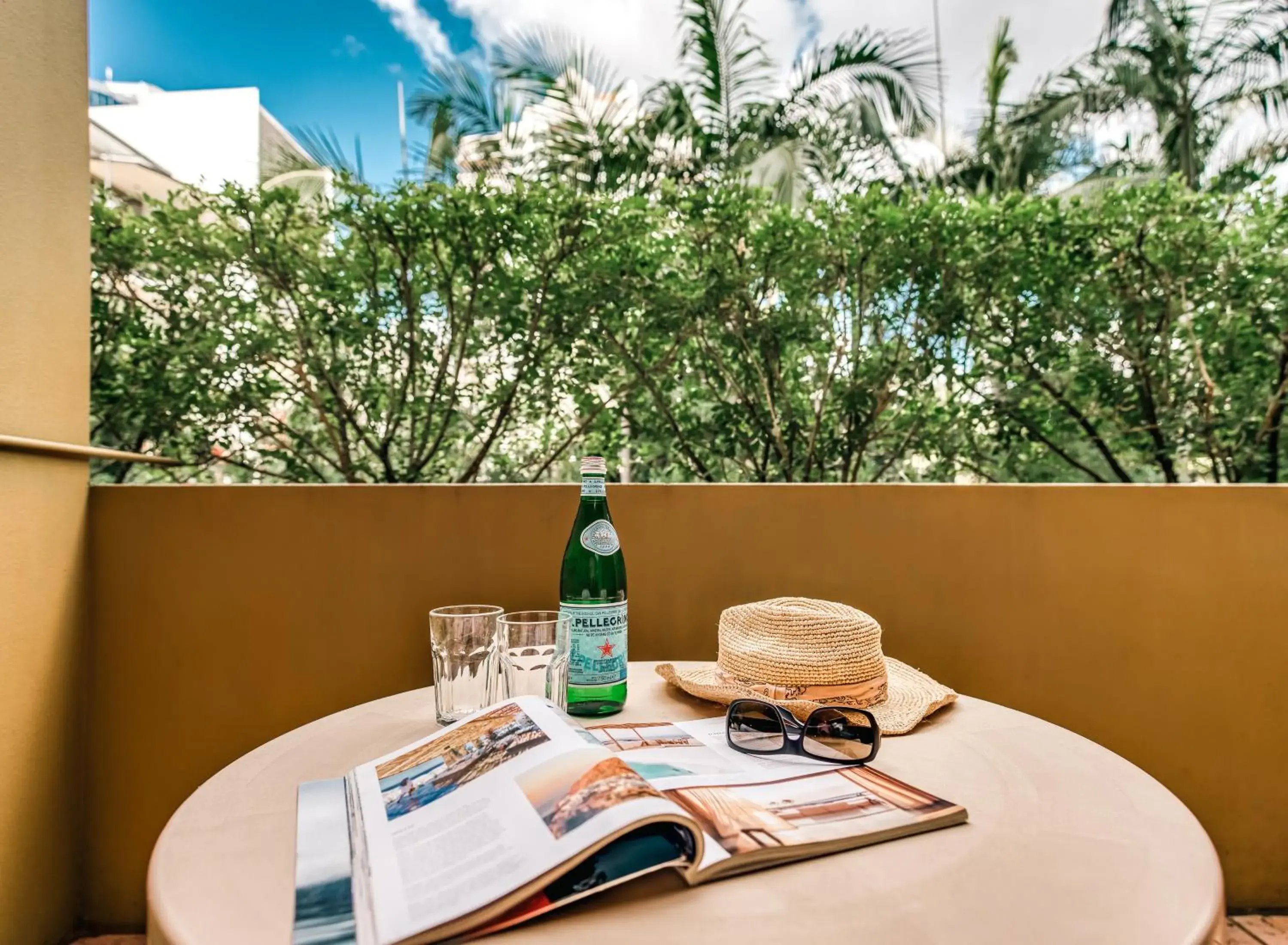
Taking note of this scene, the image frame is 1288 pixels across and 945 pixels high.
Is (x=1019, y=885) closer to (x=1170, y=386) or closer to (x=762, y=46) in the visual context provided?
(x=1170, y=386)

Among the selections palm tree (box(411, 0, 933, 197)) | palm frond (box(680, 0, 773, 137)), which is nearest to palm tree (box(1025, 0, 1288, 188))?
palm tree (box(411, 0, 933, 197))

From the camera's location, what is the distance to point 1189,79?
673cm

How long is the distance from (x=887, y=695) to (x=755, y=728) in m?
0.30

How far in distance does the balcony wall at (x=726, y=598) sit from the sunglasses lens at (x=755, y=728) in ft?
3.18

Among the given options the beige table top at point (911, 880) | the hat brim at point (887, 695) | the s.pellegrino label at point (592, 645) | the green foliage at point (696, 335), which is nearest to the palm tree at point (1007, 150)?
the green foliage at point (696, 335)

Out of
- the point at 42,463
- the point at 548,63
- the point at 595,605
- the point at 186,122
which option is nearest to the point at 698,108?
the point at 548,63

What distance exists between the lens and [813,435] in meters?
Answer: 2.43

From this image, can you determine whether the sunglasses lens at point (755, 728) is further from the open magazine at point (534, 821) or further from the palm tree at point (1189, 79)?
the palm tree at point (1189, 79)

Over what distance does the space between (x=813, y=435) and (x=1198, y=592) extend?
1.08 m

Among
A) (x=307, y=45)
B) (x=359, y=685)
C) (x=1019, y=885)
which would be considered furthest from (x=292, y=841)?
(x=307, y=45)

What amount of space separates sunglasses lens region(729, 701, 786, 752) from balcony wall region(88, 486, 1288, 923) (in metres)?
0.97

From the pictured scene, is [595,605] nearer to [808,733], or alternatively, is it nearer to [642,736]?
[642,736]

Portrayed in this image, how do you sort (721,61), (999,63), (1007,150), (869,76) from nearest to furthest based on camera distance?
(721,61)
(869,76)
(1007,150)
(999,63)

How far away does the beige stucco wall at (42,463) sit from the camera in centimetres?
152
